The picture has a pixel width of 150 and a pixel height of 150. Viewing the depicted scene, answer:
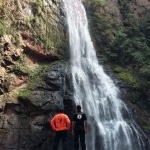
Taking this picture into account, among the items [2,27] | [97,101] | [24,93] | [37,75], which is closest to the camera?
[24,93]

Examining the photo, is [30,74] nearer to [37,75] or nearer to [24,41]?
[37,75]

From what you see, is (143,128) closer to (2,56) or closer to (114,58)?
(114,58)

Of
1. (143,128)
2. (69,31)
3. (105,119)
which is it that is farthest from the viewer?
(69,31)

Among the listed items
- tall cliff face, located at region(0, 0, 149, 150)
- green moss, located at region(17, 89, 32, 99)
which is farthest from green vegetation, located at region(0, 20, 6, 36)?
green moss, located at region(17, 89, 32, 99)

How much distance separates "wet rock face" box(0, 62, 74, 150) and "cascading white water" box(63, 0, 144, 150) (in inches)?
51.4

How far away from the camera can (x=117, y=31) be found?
21.3 meters

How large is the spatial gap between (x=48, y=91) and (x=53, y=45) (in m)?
3.99

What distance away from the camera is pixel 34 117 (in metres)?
11.6

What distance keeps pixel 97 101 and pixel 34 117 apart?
4129 millimetres

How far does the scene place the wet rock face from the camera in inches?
427

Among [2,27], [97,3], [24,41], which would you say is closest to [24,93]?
[24,41]

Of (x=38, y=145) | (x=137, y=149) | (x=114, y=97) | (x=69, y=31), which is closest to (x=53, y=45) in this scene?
(x=69, y=31)

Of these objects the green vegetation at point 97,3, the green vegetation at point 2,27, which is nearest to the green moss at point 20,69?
the green vegetation at point 2,27

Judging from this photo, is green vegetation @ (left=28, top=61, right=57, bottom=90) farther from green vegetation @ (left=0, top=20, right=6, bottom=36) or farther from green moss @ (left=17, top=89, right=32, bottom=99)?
green vegetation @ (left=0, top=20, right=6, bottom=36)
